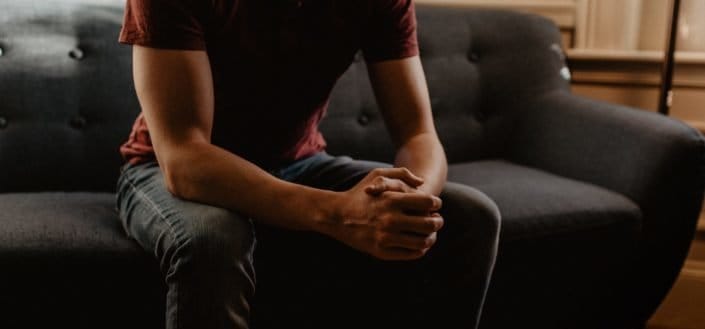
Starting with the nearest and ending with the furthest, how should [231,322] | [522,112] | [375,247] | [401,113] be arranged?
[231,322], [375,247], [401,113], [522,112]

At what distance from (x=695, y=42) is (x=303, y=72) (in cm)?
131

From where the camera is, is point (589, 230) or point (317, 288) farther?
point (589, 230)

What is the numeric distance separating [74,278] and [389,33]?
68 centimetres

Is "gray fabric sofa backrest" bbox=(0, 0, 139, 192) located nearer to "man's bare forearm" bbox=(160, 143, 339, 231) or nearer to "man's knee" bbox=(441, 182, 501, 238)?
"man's bare forearm" bbox=(160, 143, 339, 231)

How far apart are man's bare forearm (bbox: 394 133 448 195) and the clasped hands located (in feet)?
0.36

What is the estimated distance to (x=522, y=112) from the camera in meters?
2.11

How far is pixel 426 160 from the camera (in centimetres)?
142

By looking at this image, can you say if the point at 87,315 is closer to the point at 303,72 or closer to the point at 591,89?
the point at 303,72

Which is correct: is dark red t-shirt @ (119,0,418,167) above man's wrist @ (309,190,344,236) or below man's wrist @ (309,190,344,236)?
above

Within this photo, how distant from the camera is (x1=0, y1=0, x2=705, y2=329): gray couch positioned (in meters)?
1.58

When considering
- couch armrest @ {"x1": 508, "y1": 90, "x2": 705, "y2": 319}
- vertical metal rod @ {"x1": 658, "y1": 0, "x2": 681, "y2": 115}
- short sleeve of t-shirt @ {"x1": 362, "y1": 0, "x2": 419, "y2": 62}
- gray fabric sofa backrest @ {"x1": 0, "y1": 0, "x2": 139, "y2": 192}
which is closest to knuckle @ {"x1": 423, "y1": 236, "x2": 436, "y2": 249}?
short sleeve of t-shirt @ {"x1": 362, "y1": 0, "x2": 419, "y2": 62}

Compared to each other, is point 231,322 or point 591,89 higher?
point 231,322

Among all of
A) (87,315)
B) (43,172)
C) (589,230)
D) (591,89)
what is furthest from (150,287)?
(591,89)

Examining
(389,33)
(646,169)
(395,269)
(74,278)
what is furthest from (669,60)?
(74,278)
